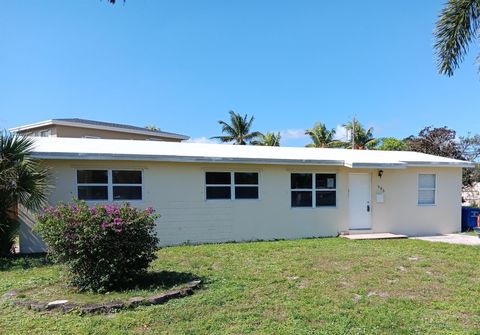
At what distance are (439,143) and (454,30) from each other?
15.4m

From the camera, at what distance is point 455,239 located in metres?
13.0

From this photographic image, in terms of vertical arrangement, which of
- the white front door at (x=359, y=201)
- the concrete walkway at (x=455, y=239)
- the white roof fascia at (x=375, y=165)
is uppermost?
the white roof fascia at (x=375, y=165)

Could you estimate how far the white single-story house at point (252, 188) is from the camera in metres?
11.0

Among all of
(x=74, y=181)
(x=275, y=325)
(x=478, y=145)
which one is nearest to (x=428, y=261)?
(x=275, y=325)

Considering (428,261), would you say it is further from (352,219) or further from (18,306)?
(18,306)

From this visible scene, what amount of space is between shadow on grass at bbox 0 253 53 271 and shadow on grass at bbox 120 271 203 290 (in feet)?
11.0

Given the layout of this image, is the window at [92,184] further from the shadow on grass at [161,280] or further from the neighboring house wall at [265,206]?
the shadow on grass at [161,280]

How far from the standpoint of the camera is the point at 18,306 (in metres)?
5.60

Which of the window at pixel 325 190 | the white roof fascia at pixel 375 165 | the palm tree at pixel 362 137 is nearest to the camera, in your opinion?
the white roof fascia at pixel 375 165

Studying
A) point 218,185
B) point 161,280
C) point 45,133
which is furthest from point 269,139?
point 161,280

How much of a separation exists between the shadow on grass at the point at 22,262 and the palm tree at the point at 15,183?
1.33ft

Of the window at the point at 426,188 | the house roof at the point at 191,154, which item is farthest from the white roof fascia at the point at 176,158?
the window at the point at 426,188

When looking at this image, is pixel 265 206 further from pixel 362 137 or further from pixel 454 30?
pixel 362 137

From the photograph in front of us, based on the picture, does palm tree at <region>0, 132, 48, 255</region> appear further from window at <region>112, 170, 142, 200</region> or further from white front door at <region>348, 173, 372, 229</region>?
white front door at <region>348, 173, 372, 229</region>
